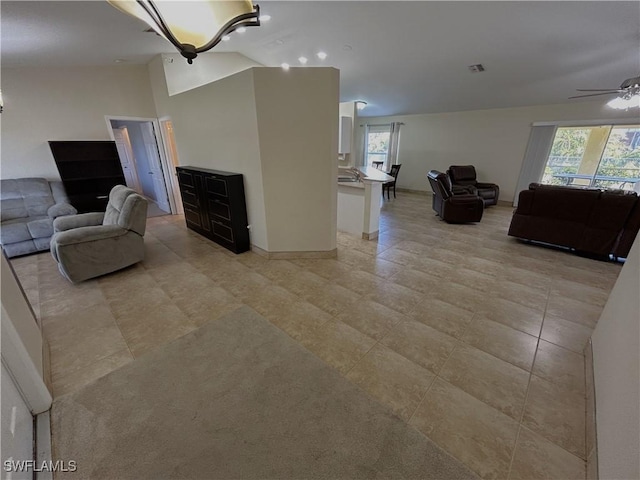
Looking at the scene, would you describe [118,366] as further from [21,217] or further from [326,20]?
[326,20]

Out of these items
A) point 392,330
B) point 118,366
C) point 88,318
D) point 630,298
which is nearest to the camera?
point 630,298

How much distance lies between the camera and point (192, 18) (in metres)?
1.04

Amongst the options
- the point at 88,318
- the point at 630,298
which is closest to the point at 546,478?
the point at 630,298

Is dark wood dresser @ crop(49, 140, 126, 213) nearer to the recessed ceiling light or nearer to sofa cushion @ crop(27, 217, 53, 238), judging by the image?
sofa cushion @ crop(27, 217, 53, 238)

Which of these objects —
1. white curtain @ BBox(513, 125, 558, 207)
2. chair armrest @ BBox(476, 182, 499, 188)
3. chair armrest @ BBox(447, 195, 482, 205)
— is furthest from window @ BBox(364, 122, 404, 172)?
chair armrest @ BBox(447, 195, 482, 205)

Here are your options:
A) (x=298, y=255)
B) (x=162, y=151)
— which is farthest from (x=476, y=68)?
(x=162, y=151)

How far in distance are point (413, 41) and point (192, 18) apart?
3858 millimetres

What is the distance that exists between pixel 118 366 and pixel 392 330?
206cm

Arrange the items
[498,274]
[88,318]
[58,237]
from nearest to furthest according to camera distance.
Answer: [88,318] → [58,237] → [498,274]

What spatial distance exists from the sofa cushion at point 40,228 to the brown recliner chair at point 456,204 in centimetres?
629

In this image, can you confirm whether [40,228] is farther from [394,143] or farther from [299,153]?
[394,143]

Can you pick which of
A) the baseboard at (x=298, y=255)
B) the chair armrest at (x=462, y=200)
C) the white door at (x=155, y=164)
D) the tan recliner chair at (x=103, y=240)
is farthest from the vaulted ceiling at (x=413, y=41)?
the baseboard at (x=298, y=255)

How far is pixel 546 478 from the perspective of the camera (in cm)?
119

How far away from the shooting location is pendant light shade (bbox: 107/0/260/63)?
3.19 ft
